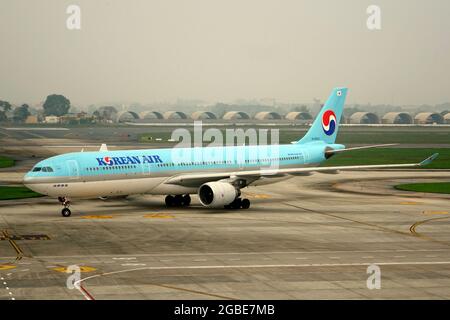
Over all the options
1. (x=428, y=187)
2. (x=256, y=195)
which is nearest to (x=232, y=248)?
(x=256, y=195)

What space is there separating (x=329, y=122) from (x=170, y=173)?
1832cm

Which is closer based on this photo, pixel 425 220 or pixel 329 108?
pixel 425 220

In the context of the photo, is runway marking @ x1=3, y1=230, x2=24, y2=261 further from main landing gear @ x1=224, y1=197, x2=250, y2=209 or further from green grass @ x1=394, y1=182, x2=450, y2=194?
green grass @ x1=394, y1=182, x2=450, y2=194

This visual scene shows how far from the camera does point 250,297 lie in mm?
29969

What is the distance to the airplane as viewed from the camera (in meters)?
53.2

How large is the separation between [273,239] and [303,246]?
2739mm

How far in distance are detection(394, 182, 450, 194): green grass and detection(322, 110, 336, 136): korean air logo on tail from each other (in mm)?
9793

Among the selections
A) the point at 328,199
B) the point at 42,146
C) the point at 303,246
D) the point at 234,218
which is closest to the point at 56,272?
the point at 303,246

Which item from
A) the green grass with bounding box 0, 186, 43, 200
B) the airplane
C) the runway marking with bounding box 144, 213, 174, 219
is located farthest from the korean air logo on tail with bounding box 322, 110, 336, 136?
the green grass with bounding box 0, 186, 43, 200

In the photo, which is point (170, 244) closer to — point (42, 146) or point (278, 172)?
point (278, 172)

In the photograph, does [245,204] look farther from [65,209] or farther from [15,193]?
[15,193]

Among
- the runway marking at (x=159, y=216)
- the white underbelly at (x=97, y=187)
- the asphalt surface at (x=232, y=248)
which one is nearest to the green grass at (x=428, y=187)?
the asphalt surface at (x=232, y=248)

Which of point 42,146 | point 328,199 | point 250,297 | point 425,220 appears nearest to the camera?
point 250,297

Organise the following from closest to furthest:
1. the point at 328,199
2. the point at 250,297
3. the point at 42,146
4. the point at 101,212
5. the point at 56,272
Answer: the point at 250,297
the point at 56,272
the point at 101,212
the point at 328,199
the point at 42,146
